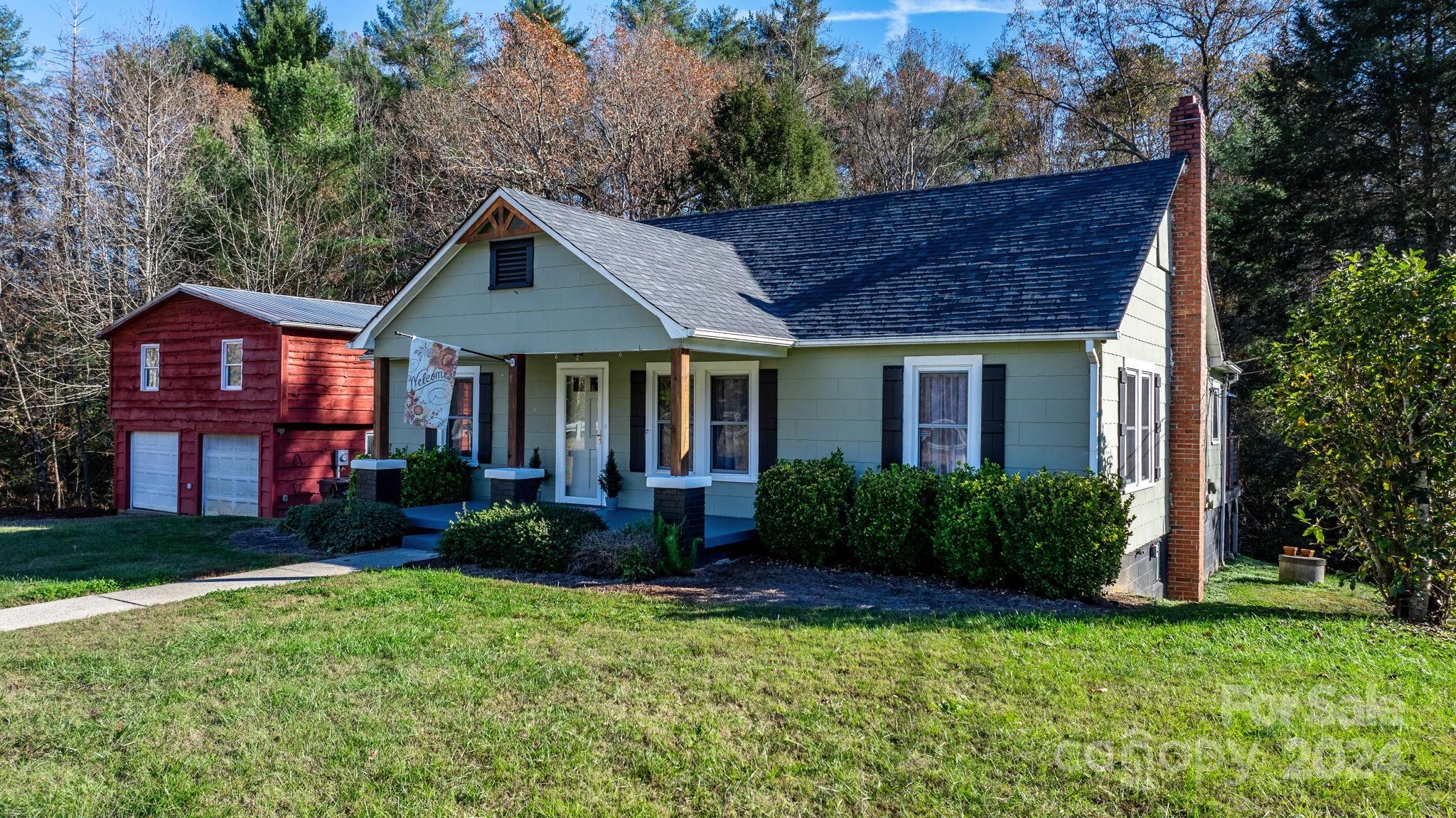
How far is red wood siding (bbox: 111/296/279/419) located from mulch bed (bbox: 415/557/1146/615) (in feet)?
34.8

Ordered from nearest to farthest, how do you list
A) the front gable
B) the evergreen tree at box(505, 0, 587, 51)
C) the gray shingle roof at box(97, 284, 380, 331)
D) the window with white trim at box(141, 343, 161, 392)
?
the front gable, the gray shingle roof at box(97, 284, 380, 331), the window with white trim at box(141, 343, 161, 392), the evergreen tree at box(505, 0, 587, 51)

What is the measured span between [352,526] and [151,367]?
12.6 meters

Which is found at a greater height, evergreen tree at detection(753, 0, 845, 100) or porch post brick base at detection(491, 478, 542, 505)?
evergreen tree at detection(753, 0, 845, 100)

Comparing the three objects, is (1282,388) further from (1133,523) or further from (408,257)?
(408,257)

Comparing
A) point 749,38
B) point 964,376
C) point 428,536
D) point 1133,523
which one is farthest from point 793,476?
point 749,38

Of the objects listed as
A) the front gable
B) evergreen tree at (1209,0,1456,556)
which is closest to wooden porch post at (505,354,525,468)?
the front gable

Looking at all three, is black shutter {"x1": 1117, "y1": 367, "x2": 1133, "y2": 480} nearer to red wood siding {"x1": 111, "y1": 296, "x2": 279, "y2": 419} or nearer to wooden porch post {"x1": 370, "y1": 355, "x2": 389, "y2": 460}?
wooden porch post {"x1": 370, "y1": 355, "x2": 389, "y2": 460}

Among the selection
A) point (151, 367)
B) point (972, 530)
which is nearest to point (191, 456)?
point (151, 367)

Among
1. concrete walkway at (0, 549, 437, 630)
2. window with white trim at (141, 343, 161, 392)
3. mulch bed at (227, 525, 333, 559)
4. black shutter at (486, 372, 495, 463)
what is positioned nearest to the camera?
concrete walkway at (0, 549, 437, 630)

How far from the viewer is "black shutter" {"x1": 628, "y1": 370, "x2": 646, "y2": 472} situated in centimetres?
1373

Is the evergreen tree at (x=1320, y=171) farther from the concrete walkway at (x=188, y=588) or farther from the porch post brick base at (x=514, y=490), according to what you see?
the concrete walkway at (x=188, y=588)

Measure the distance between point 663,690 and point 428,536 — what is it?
7797 mm

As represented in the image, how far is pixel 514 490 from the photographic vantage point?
1236 centimetres

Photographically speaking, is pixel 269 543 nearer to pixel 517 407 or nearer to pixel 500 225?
pixel 517 407
